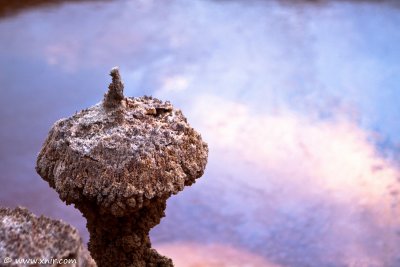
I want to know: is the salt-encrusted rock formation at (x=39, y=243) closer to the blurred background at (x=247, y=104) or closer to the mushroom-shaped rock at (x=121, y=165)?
the mushroom-shaped rock at (x=121, y=165)

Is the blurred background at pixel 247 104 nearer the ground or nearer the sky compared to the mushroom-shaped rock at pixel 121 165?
nearer the sky

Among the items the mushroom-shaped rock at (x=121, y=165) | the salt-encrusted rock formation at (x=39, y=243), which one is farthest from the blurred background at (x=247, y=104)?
the salt-encrusted rock formation at (x=39, y=243)

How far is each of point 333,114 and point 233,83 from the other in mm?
520

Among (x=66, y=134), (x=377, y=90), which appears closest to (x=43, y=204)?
(x=66, y=134)

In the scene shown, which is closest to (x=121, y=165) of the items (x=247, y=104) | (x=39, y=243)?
(x=39, y=243)

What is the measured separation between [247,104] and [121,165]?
72.0 inches

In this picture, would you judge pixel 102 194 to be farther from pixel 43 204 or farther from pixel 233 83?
pixel 233 83

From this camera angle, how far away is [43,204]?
3021 millimetres

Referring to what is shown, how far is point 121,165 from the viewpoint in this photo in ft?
5.44

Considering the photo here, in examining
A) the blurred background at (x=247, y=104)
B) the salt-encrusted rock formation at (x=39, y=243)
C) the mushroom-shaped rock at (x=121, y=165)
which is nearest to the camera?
the salt-encrusted rock formation at (x=39, y=243)

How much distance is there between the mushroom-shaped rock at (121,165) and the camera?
5.42 ft

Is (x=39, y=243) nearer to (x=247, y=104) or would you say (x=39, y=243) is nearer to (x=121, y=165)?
(x=121, y=165)

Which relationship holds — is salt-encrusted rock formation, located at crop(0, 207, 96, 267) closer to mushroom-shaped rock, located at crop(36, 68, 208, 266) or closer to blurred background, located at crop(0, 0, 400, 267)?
mushroom-shaped rock, located at crop(36, 68, 208, 266)

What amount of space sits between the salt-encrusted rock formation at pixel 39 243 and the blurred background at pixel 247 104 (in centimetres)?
145
